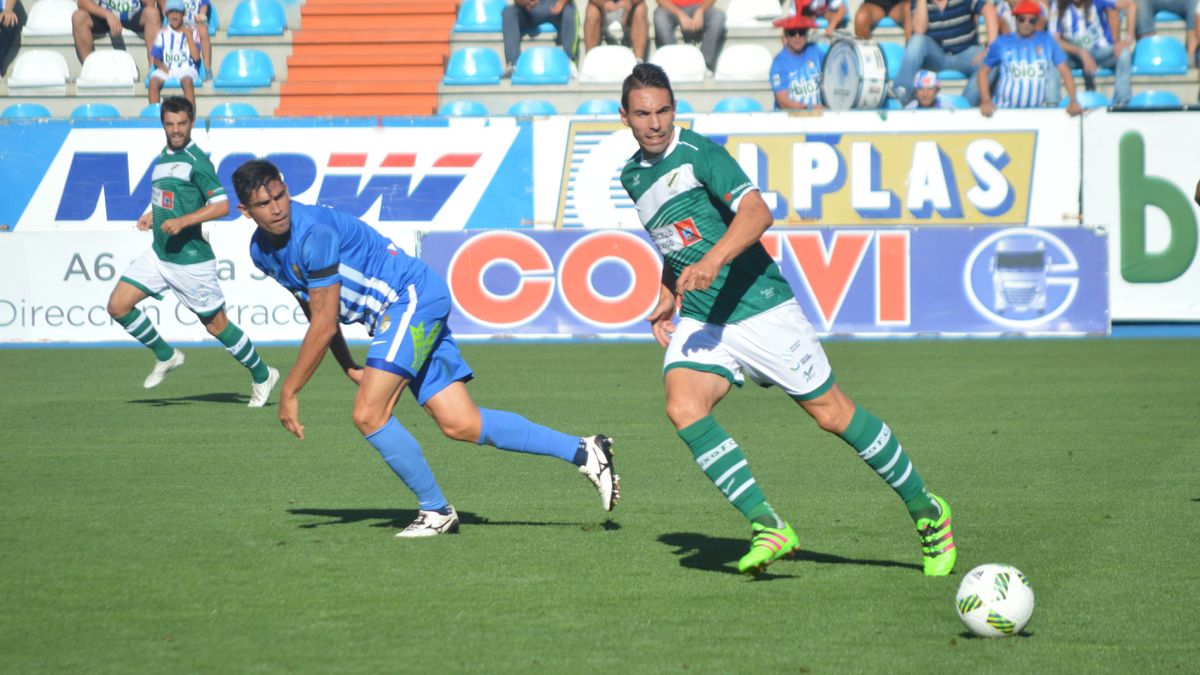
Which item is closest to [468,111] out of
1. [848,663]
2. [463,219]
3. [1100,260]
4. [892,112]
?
[463,219]

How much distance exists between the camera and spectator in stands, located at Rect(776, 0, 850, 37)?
19.3 metres

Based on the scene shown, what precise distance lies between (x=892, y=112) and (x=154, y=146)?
8773 mm

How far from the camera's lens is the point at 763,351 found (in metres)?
5.77

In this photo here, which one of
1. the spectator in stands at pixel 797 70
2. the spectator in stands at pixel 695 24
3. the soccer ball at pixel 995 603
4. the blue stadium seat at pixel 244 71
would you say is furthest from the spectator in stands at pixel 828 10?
the soccer ball at pixel 995 603

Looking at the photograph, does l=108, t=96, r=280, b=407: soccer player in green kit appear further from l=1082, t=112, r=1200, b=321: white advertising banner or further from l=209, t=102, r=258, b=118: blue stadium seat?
l=1082, t=112, r=1200, b=321: white advertising banner

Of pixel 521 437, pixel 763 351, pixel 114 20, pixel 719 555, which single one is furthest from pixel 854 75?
pixel 763 351

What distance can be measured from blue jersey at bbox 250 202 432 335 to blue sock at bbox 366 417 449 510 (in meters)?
0.48

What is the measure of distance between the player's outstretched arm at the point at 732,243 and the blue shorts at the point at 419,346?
5.26 ft

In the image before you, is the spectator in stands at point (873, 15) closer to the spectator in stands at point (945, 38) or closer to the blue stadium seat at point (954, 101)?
the spectator in stands at point (945, 38)

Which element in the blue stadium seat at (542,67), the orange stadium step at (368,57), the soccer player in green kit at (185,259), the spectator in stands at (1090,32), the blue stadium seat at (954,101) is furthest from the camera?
the orange stadium step at (368,57)

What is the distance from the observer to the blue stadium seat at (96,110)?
20.4 m

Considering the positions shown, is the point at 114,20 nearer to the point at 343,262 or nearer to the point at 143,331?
the point at 143,331

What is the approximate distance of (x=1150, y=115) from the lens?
17156mm

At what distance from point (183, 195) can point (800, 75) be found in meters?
9.11
